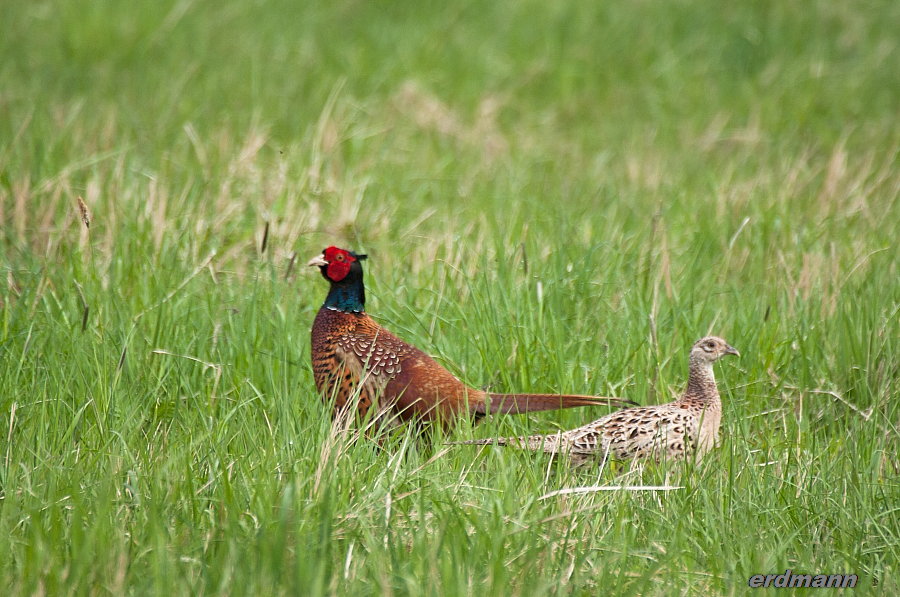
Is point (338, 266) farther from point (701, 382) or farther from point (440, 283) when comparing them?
point (701, 382)

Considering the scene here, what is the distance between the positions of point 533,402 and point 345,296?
2.98ft

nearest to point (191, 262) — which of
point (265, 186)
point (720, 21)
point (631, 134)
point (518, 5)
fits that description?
point (265, 186)

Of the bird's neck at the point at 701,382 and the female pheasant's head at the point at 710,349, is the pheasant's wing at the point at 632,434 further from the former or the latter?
the female pheasant's head at the point at 710,349

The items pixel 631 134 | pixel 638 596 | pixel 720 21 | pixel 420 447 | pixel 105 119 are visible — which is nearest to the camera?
pixel 638 596

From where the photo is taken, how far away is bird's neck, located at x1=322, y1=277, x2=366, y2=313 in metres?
4.08

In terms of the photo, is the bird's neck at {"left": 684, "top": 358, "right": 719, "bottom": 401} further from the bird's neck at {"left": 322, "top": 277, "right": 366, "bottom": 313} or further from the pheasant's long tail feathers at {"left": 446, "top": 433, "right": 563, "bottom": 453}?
the bird's neck at {"left": 322, "top": 277, "right": 366, "bottom": 313}

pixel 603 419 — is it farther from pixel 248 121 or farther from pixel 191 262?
pixel 248 121

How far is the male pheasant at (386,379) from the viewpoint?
369 centimetres

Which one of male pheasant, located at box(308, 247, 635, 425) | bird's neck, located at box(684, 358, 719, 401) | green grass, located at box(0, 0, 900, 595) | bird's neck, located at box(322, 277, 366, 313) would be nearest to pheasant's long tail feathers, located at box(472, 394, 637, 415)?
male pheasant, located at box(308, 247, 635, 425)

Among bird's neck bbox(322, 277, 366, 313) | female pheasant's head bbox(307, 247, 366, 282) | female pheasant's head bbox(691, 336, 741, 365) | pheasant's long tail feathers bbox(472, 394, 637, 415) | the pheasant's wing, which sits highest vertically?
female pheasant's head bbox(307, 247, 366, 282)

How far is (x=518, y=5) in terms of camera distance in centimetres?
968

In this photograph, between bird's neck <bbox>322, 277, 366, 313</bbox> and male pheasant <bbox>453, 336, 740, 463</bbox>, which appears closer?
male pheasant <bbox>453, 336, 740, 463</bbox>

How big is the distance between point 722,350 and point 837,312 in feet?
2.67

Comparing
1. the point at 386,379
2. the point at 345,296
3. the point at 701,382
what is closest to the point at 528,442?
the point at 386,379
